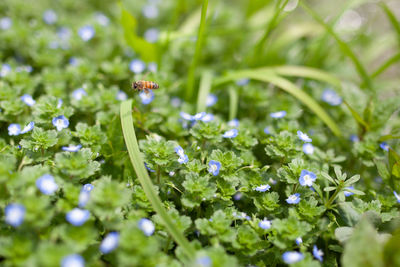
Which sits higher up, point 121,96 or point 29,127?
point 121,96

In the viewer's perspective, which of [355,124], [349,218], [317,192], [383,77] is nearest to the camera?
[349,218]

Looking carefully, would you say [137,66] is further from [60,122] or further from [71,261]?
[71,261]

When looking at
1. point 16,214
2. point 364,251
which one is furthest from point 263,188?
point 16,214

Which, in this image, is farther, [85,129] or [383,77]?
[383,77]

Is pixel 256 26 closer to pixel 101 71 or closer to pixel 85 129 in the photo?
pixel 101 71

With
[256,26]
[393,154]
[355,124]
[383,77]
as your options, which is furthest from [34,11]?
[383,77]
